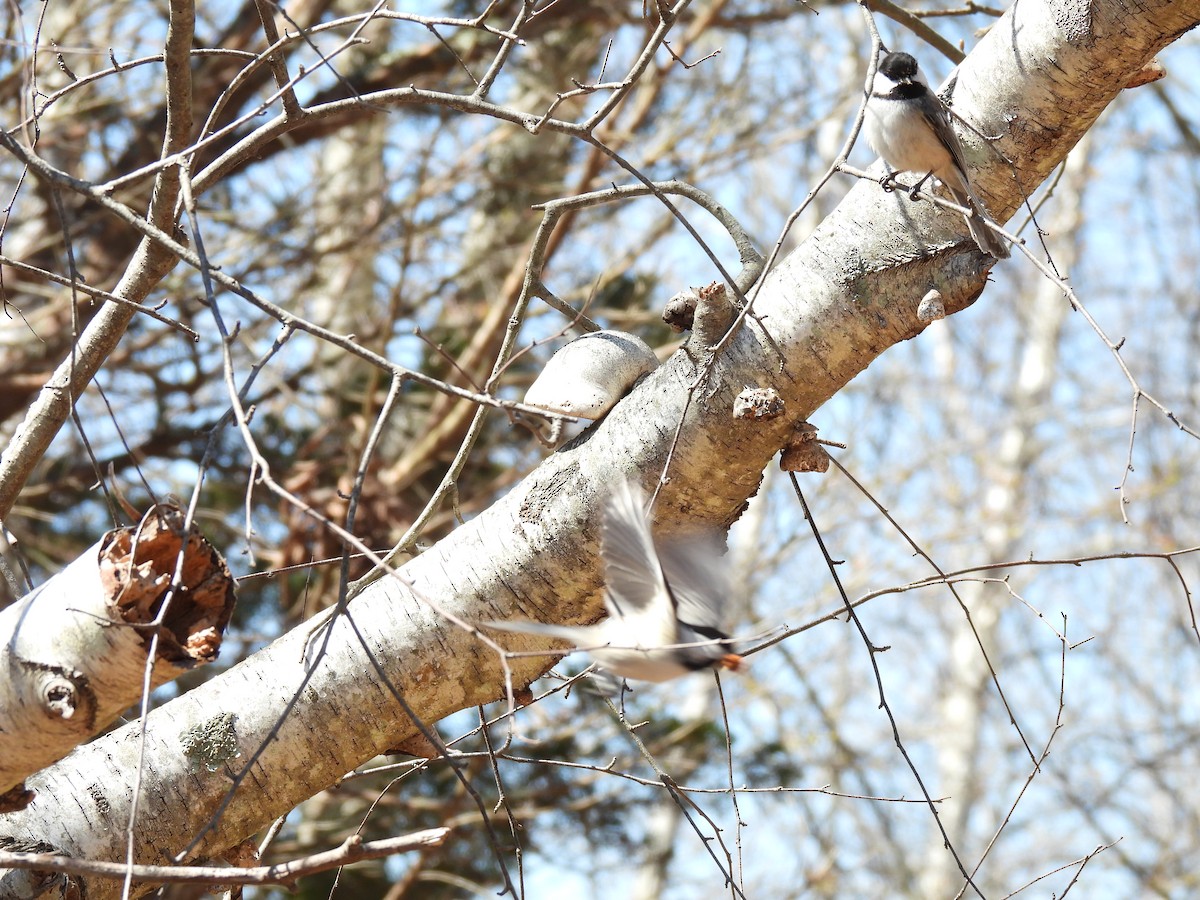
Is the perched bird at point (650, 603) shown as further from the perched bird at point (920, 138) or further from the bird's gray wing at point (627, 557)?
the perched bird at point (920, 138)

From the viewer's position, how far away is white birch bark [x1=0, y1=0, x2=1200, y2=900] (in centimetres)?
163

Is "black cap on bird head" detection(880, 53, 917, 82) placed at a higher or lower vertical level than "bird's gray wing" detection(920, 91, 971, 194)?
higher

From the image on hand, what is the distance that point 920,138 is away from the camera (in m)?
1.95

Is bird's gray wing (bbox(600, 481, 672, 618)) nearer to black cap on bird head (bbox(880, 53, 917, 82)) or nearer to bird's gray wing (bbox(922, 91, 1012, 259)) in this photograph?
bird's gray wing (bbox(922, 91, 1012, 259))

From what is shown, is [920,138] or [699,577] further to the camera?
Answer: [920,138]

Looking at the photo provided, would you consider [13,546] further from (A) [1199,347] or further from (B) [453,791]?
(A) [1199,347]

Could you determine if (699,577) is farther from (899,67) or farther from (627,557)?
(899,67)

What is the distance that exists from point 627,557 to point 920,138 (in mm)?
930

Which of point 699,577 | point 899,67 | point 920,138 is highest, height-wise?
point 899,67

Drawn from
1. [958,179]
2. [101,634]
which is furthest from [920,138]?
[101,634]

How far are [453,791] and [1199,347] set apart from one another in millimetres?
5830

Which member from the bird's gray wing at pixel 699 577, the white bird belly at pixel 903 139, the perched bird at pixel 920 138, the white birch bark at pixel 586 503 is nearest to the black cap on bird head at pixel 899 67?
the perched bird at pixel 920 138

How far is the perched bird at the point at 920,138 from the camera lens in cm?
174

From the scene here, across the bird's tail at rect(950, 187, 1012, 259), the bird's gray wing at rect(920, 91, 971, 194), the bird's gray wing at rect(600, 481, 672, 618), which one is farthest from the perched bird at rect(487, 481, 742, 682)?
the bird's gray wing at rect(920, 91, 971, 194)
